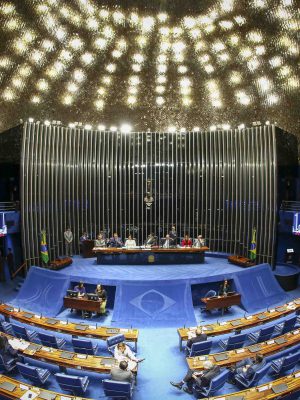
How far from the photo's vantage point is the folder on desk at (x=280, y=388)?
20.7 ft

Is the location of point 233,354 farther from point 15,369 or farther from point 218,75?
point 218,75

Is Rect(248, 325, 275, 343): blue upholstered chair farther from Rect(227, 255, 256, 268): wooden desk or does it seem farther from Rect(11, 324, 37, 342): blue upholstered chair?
Rect(11, 324, 37, 342): blue upholstered chair

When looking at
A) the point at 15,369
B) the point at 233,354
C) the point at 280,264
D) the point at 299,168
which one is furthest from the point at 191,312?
the point at 299,168

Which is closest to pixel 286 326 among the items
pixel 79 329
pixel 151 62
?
pixel 79 329

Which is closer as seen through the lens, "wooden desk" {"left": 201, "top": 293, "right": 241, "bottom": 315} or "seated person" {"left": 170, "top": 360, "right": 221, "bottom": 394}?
"seated person" {"left": 170, "top": 360, "right": 221, "bottom": 394}

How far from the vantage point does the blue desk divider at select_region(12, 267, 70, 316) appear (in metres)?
11.7

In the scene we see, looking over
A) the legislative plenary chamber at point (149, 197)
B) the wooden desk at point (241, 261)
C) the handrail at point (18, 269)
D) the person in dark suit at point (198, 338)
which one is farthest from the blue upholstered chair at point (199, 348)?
the handrail at point (18, 269)

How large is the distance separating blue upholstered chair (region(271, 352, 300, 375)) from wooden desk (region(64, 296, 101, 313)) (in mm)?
5519

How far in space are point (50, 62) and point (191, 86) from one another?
5.82 metres

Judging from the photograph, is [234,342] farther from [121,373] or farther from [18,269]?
[18,269]

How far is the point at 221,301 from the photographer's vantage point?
36.9ft

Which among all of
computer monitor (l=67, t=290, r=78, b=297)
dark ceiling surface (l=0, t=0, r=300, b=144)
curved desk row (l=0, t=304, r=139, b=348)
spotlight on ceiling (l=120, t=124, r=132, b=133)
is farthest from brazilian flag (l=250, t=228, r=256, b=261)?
spotlight on ceiling (l=120, t=124, r=132, b=133)

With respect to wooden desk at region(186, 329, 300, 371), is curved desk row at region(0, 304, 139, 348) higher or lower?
higher

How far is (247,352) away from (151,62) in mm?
10635
